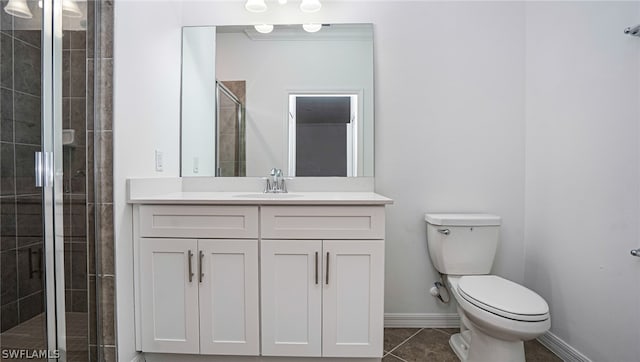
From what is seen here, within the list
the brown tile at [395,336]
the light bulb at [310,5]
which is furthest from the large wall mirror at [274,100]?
the brown tile at [395,336]

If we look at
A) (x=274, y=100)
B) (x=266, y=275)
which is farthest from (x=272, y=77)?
(x=266, y=275)

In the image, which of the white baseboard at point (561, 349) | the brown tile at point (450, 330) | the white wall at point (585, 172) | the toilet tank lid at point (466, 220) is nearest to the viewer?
the white wall at point (585, 172)

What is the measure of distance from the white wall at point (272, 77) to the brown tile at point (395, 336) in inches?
48.0

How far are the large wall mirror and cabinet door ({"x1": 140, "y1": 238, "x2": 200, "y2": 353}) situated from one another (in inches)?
25.2

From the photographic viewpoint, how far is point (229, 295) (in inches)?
56.0

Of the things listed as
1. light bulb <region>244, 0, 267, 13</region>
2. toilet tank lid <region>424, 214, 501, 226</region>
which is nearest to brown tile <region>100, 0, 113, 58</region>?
light bulb <region>244, 0, 267, 13</region>

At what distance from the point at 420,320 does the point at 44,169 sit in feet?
6.85

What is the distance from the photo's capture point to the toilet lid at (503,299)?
1243 millimetres

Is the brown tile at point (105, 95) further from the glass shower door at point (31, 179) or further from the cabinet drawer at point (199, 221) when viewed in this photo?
the cabinet drawer at point (199, 221)

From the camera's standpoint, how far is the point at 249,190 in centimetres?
196

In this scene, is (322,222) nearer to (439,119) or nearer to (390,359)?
(390,359)

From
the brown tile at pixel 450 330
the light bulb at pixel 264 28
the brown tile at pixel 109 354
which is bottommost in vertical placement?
the brown tile at pixel 450 330

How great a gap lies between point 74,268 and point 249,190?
3.10 feet

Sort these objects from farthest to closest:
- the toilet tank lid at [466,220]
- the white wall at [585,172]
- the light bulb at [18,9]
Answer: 1. the toilet tank lid at [466,220]
2. the white wall at [585,172]
3. the light bulb at [18,9]
